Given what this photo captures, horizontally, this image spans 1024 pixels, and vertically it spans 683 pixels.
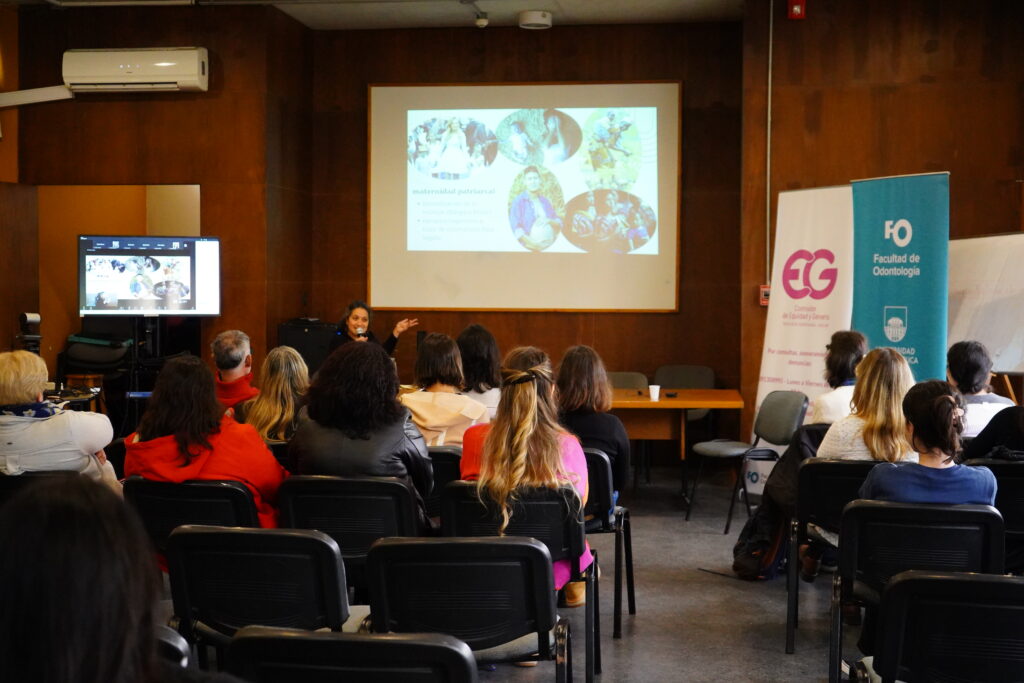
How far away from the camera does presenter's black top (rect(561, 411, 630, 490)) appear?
4371 millimetres

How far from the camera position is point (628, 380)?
27.2 feet

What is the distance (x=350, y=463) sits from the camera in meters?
3.47

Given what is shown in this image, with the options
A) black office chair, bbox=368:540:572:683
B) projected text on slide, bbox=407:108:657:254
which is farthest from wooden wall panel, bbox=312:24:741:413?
black office chair, bbox=368:540:572:683

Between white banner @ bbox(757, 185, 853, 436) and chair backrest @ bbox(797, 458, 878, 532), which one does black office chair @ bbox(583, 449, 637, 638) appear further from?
white banner @ bbox(757, 185, 853, 436)

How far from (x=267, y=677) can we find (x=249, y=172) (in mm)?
6987

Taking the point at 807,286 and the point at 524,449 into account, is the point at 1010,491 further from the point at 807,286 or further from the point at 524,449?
the point at 807,286

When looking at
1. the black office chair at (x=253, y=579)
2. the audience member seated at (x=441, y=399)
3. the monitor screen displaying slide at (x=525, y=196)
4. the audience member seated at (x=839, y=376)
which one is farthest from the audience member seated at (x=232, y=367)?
the monitor screen displaying slide at (x=525, y=196)

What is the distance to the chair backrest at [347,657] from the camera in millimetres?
1646

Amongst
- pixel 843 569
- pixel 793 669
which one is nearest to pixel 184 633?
pixel 843 569

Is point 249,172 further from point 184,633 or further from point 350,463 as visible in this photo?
point 184,633

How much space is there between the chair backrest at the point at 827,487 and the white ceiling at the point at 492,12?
5.19m

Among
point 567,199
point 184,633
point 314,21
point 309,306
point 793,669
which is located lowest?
point 793,669

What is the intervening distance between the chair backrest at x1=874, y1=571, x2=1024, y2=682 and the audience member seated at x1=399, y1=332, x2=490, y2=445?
2358 mm

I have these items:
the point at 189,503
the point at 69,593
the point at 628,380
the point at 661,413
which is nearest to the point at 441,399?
the point at 189,503
